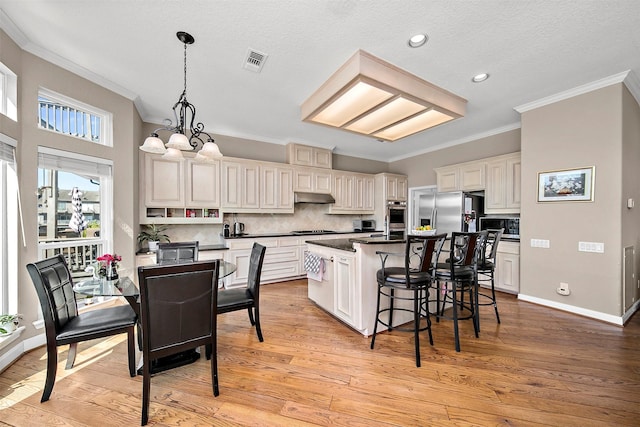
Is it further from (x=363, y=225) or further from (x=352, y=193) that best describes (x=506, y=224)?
(x=352, y=193)

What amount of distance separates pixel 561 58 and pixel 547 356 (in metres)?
2.95

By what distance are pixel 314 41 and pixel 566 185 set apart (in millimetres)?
3640

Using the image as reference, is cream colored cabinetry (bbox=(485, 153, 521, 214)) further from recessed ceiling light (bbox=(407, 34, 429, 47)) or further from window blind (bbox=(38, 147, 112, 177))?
window blind (bbox=(38, 147, 112, 177))

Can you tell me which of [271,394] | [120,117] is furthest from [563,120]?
[120,117]

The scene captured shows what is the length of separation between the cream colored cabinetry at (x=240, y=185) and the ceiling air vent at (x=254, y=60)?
208 centimetres

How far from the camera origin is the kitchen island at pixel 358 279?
8.35 ft

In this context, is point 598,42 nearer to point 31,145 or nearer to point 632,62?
point 632,62

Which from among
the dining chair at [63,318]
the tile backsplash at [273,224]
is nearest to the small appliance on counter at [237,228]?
the tile backsplash at [273,224]

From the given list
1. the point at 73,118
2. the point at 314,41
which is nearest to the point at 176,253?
the point at 73,118

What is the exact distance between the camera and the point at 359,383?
184 centimetres

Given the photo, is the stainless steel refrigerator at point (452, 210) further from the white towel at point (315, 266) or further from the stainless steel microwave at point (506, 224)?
the white towel at point (315, 266)

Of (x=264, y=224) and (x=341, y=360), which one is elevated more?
(x=264, y=224)

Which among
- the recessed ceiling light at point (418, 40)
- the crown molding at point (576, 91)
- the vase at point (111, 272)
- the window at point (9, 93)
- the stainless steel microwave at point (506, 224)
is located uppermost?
the recessed ceiling light at point (418, 40)

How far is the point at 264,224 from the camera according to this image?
5.08 metres
